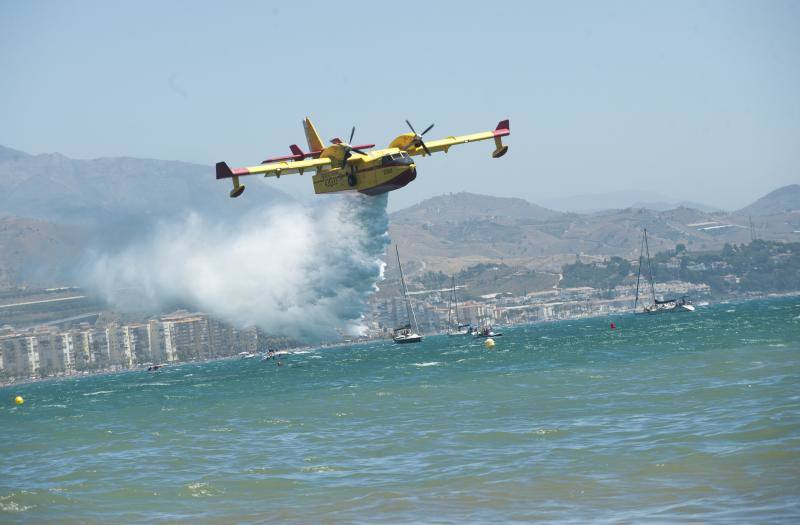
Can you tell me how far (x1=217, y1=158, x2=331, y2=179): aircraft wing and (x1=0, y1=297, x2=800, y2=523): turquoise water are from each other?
11.4 m

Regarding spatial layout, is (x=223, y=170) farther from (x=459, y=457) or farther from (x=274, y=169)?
(x=459, y=457)

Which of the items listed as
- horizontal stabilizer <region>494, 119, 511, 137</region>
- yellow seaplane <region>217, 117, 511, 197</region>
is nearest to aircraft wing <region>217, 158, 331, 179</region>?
yellow seaplane <region>217, 117, 511, 197</region>

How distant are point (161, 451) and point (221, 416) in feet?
51.9

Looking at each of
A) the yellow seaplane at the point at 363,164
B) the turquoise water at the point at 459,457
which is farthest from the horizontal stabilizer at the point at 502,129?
the turquoise water at the point at 459,457

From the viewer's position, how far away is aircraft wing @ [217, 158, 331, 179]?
4500 centimetres

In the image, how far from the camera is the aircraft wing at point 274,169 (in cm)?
4500

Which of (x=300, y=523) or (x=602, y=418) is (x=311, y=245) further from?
(x=300, y=523)

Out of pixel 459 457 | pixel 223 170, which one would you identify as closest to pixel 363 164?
pixel 223 170

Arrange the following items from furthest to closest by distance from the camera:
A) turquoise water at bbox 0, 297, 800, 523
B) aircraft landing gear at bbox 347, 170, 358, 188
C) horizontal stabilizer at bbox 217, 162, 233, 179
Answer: aircraft landing gear at bbox 347, 170, 358, 188 < horizontal stabilizer at bbox 217, 162, 233, 179 < turquoise water at bbox 0, 297, 800, 523

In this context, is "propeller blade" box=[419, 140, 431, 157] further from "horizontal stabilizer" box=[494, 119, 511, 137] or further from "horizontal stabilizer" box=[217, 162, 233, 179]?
"horizontal stabilizer" box=[217, 162, 233, 179]

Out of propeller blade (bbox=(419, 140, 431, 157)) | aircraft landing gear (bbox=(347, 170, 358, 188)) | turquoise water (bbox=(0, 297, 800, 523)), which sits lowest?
turquoise water (bbox=(0, 297, 800, 523))

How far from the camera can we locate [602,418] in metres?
32.4

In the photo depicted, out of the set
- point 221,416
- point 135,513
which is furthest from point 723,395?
point 221,416

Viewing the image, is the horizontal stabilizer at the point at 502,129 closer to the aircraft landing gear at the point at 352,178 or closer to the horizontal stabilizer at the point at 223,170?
the aircraft landing gear at the point at 352,178
